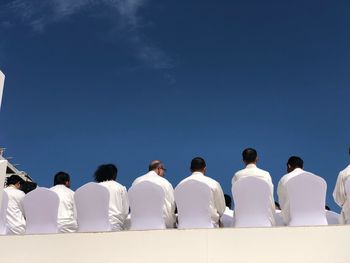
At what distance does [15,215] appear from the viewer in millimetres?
8867

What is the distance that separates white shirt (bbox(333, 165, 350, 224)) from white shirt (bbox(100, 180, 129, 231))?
334cm

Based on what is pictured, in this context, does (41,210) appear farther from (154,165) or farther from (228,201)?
(228,201)

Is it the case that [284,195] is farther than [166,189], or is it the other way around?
[166,189]

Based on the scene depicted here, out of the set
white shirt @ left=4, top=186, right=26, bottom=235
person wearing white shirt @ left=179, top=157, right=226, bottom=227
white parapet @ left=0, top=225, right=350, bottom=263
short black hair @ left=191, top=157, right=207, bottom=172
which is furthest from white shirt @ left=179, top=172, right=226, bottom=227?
white shirt @ left=4, top=186, right=26, bottom=235

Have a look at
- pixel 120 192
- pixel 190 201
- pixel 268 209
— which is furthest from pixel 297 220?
pixel 120 192

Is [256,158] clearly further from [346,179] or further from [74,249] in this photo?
[74,249]

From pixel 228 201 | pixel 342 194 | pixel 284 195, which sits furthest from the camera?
pixel 228 201

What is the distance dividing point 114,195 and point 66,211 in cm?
101

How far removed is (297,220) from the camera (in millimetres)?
7406

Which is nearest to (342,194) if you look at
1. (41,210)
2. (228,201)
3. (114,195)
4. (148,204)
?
(228,201)

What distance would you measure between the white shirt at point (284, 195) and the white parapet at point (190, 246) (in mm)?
530

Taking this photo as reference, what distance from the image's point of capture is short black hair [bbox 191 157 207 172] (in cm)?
839

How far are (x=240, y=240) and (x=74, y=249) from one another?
2.42 meters

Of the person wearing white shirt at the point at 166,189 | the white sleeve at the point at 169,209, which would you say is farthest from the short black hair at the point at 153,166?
the white sleeve at the point at 169,209
